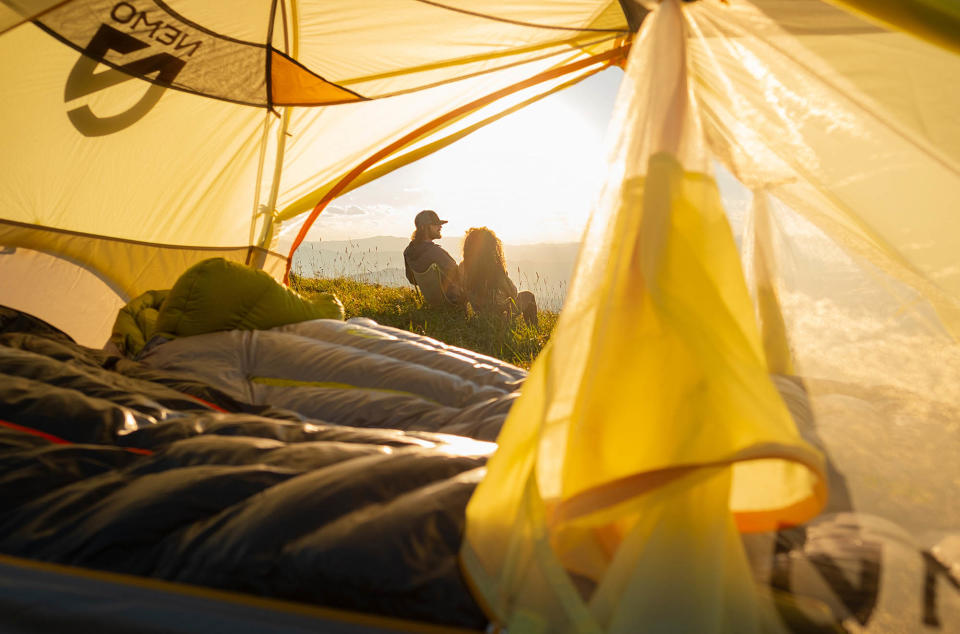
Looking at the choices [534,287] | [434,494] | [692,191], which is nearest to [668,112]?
[692,191]

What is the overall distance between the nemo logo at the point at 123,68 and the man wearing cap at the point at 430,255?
1915 millimetres

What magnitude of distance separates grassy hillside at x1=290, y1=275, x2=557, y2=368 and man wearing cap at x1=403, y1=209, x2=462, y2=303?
0.15 meters

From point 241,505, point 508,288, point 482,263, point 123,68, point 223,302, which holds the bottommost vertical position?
point 241,505

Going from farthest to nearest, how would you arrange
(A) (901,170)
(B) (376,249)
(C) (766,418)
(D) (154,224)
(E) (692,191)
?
(B) (376,249) < (D) (154,224) < (A) (901,170) < (E) (692,191) < (C) (766,418)

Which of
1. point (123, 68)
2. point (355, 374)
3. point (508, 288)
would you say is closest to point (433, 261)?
point (508, 288)

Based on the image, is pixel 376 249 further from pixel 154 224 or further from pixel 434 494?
pixel 434 494

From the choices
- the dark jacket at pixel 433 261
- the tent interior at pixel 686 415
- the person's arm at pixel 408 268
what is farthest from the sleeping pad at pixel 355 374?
the person's arm at pixel 408 268

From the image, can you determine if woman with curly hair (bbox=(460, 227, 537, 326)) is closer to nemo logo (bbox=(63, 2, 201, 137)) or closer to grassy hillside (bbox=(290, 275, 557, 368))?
grassy hillside (bbox=(290, 275, 557, 368))

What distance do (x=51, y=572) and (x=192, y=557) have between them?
5.8 inches

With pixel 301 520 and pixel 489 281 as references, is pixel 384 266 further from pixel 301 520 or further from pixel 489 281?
pixel 301 520

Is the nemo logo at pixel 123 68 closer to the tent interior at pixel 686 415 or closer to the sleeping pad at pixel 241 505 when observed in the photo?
the tent interior at pixel 686 415

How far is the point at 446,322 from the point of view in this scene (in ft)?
12.0

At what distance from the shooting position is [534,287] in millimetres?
3896

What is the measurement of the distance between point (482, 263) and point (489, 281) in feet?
0.39
